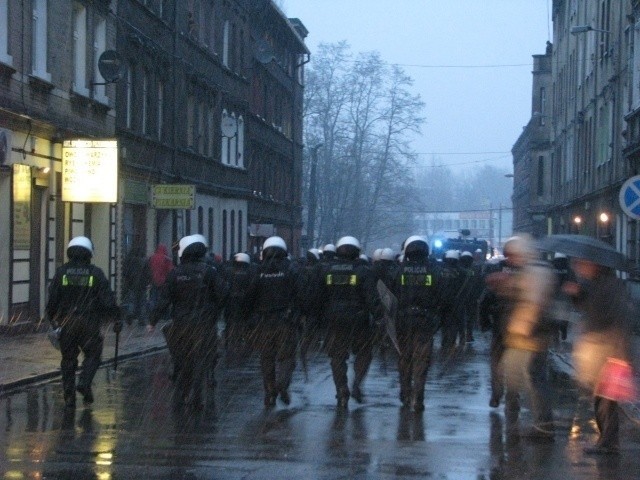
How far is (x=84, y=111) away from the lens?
28.2m

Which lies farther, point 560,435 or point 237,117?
point 237,117

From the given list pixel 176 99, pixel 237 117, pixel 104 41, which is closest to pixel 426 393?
pixel 104 41

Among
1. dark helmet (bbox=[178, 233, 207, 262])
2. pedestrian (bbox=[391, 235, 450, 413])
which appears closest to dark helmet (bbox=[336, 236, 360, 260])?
pedestrian (bbox=[391, 235, 450, 413])

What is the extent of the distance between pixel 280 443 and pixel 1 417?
3.21 m

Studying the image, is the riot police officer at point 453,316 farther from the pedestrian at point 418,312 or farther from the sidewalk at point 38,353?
the pedestrian at point 418,312

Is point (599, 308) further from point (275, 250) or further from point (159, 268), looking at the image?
point (159, 268)

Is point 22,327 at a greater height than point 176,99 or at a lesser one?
lesser

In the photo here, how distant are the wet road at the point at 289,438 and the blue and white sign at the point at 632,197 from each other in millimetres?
3538

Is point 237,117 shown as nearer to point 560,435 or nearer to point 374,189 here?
point 374,189

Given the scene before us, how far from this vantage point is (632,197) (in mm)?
18375

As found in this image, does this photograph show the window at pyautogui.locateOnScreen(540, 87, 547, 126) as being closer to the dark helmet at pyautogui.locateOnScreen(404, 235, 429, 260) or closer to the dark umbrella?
the dark helmet at pyautogui.locateOnScreen(404, 235, 429, 260)

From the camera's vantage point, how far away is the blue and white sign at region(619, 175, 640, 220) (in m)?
18.3

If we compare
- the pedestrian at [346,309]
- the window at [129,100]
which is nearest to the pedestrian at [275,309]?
the pedestrian at [346,309]

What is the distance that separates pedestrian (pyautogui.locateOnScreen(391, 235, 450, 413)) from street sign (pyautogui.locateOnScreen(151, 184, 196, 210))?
56.5ft
